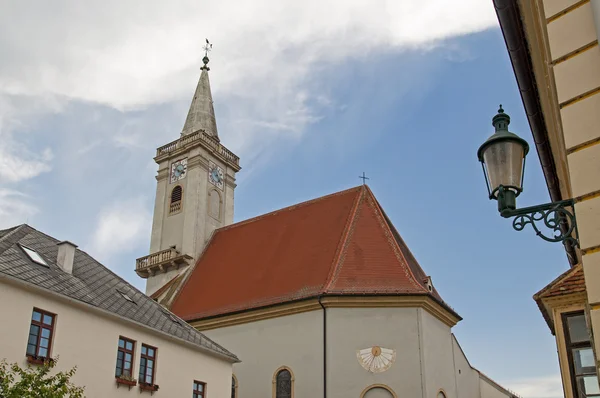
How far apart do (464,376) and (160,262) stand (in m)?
16.8

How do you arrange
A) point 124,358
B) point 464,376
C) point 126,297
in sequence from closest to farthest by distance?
point 124,358
point 126,297
point 464,376

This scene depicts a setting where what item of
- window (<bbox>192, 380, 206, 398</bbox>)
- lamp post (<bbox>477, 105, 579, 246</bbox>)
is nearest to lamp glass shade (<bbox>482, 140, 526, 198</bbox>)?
lamp post (<bbox>477, 105, 579, 246</bbox>)

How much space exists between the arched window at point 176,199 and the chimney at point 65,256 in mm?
16332

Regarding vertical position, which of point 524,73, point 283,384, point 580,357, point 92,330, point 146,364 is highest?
point 524,73

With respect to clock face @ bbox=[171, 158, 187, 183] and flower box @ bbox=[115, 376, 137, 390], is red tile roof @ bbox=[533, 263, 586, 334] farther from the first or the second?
clock face @ bbox=[171, 158, 187, 183]

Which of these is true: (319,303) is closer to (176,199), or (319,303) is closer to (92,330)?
(92,330)

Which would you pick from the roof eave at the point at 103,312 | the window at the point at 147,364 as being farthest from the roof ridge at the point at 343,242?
the window at the point at 147,364

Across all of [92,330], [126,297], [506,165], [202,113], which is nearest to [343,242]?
[126,297]

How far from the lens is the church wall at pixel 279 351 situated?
22703 millimetres

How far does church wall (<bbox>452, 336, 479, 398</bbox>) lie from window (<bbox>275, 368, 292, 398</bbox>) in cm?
650

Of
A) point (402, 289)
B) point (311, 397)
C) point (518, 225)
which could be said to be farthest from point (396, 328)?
point (518, 225)

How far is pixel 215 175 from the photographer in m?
35.5

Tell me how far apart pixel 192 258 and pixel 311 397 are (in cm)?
1214

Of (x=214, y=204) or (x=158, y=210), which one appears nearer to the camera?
(x=214, y=204)
